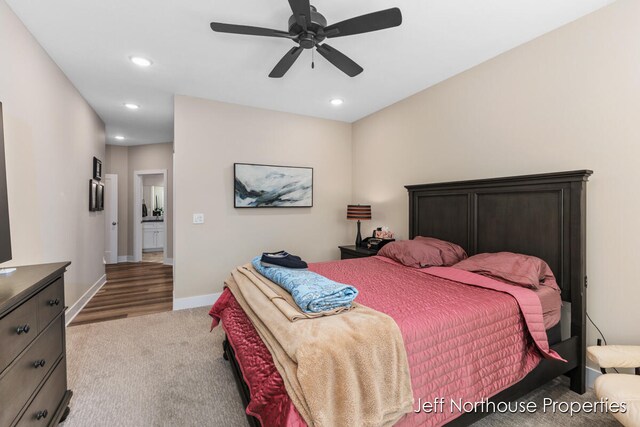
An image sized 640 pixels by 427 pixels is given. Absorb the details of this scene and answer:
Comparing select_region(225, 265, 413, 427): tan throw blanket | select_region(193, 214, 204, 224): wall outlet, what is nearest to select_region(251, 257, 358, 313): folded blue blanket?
select_region(225, 265, 413, 427): tan throw blanket

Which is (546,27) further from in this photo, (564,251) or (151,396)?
(151,396)

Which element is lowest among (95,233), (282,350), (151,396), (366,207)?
(151,396)

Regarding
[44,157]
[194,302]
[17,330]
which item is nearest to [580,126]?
[17,330]

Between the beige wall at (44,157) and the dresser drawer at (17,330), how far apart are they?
3.73ft

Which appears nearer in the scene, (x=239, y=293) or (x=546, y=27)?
(x=239, y=293)

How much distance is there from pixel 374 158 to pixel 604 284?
2.85 meters

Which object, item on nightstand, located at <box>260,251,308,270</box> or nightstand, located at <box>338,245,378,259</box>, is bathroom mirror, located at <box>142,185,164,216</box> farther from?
item on nightstand, located at <box>260,251,308,270</box>

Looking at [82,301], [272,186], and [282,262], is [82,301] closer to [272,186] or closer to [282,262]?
[272,186]

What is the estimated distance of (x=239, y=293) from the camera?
6.83 ft

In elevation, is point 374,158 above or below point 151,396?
above

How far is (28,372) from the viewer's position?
4.43ft

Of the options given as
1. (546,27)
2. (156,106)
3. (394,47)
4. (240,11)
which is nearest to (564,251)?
(546,27)

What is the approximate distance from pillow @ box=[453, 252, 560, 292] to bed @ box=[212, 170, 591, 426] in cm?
15

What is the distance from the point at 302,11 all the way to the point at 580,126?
2169 mm
